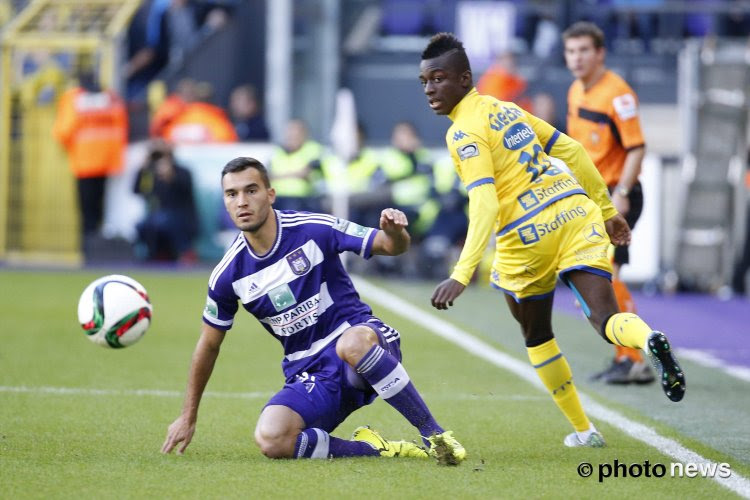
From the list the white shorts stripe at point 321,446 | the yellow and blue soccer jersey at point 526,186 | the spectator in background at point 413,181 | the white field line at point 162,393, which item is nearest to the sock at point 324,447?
the white shorts stripe at point 321,446

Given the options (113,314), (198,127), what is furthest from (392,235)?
(198,127)

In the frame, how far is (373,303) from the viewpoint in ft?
45.6

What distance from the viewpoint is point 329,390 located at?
6.14m

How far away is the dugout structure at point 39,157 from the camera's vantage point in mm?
18844

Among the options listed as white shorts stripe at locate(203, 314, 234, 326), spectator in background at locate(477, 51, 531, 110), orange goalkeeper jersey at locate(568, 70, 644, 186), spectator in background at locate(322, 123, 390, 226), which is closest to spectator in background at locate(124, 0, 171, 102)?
spectator in background at locate(322, 123, 390, 226)

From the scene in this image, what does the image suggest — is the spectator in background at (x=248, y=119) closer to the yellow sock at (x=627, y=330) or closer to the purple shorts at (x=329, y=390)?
the purple shorts at (x=329, y=390)

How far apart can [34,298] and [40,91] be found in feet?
18.9

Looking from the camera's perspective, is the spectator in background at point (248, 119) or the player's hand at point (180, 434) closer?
the player's hand at point (180, 434)

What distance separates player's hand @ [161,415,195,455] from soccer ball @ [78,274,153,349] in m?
0.79

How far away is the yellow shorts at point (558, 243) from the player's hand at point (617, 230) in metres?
0.18

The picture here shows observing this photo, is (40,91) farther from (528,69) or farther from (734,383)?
(734,383)

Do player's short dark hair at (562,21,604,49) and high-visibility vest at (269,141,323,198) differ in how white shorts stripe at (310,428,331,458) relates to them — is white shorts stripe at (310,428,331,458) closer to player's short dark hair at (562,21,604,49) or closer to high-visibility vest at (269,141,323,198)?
player's short dark hair at (562,21,604,49)

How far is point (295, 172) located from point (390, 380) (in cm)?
1154

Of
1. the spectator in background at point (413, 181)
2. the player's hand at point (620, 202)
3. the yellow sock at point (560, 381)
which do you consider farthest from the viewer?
the spectator in background at point (413, 181)
